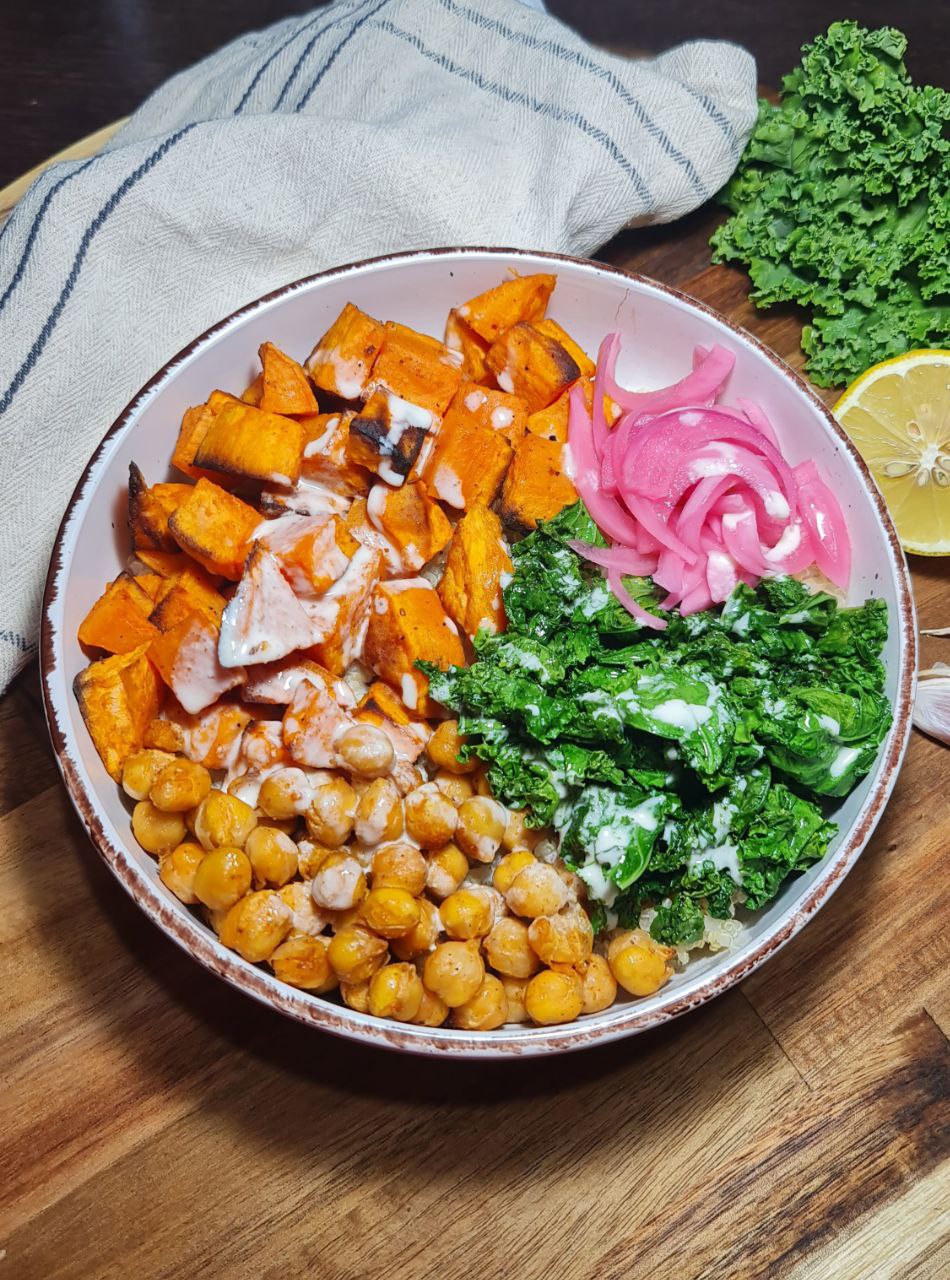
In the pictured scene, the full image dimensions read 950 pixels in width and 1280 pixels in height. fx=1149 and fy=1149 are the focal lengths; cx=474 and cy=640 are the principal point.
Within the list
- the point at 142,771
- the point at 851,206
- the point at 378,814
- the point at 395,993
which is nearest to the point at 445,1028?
the point at 395,993

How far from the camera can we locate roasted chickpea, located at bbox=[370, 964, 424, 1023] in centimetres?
257

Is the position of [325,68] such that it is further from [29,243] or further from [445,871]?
[445,871]

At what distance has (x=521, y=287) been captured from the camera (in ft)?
10.4

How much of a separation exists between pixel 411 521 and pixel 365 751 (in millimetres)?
646

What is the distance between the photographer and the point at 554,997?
103 inches

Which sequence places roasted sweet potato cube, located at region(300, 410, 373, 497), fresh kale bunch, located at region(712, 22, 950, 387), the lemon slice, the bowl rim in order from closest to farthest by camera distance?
the bowl rim < roasted sweet potato cube, located at region(300, 410, 373, 497) < the lemon slice < fresh kale bunch, located at region(712, 22, 950, 387)

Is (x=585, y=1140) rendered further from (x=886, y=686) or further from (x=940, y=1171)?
(x=886, y=686)

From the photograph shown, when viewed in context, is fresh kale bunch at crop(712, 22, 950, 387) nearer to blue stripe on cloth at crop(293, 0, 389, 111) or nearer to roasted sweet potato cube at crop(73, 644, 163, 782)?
blue stripe on cloth at crop(293, 0, 389, 111)

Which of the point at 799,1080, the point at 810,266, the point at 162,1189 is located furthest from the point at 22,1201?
the point at 810,266

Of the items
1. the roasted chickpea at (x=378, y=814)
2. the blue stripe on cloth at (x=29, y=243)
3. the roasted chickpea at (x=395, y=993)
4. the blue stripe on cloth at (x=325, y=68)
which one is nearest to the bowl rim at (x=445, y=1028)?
the roasted chickpea at (x=395, y=993)

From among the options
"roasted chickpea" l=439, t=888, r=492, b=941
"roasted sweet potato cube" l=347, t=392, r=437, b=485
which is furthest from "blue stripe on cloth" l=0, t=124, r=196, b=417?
"roasted chickpea" l=439, t=888, r=492, b=941

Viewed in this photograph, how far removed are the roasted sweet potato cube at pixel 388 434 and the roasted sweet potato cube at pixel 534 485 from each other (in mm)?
266

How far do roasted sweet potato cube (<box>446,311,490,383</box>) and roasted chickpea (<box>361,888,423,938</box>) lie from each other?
4.83 feet

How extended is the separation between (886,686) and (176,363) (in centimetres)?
205
